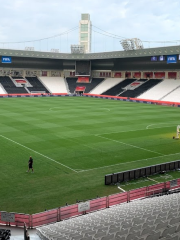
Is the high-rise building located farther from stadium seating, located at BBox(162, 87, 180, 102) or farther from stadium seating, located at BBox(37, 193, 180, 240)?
stadium seating, located at BBox(37, 193, 180, 240)

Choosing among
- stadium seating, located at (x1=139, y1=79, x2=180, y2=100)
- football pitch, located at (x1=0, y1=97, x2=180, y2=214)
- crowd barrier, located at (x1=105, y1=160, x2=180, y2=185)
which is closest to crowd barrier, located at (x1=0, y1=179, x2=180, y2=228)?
football pitch, located at (x1=0, y1=97, x2=180, y2=214)

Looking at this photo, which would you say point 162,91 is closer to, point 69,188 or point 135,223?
point 69,188

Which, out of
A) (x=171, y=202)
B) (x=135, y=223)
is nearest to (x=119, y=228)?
(x=135, y=223)

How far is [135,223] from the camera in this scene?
11.3m

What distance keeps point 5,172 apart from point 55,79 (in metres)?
89.5

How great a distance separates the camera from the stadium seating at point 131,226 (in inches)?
381

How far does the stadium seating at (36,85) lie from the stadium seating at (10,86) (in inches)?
122

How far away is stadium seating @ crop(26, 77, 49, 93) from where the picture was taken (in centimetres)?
9984

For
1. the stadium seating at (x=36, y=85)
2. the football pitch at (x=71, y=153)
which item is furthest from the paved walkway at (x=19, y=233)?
→ the stadium seating at (x=36, y=85)

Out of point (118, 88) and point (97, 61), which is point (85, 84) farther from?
point (118, 88)

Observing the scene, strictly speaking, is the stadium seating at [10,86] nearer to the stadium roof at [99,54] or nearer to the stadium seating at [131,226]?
the stadium roof at [99,54]

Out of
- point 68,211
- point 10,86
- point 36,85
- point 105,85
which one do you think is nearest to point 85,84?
point 105,85

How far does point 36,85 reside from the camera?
103m

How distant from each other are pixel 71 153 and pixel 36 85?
76532 millimetres
